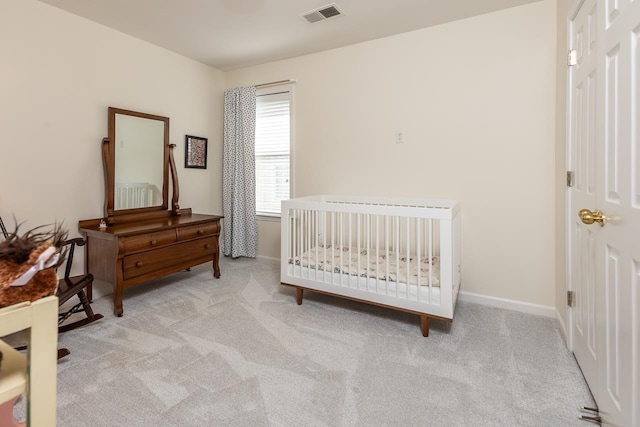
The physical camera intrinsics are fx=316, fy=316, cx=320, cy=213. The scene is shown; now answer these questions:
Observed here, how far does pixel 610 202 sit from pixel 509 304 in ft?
5.15

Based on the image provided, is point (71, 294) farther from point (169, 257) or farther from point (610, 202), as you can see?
point (610, 202)

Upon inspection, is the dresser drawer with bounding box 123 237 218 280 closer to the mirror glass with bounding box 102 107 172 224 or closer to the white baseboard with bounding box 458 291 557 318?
the mirror glass with bounding box 102 107 172 224

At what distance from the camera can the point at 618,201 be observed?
1.22 metres

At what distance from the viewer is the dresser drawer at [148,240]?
8.09 feet

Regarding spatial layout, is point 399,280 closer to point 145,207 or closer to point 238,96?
point 145,207

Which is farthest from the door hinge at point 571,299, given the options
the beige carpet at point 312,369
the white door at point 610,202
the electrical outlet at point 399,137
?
the electrical outlet at point 399,137

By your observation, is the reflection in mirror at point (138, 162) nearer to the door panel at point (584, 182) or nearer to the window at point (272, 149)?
the window at point (272, 149)

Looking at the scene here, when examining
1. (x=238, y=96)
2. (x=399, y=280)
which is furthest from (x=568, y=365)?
(x=238, y=96)

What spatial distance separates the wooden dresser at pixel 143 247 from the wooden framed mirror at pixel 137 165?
136 millimetres

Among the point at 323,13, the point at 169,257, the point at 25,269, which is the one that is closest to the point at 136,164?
the point at 169,257

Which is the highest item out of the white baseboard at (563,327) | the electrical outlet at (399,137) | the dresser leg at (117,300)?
the electrical outlet at (399,137)

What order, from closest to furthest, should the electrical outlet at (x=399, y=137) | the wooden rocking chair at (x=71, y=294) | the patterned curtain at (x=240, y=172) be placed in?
the wooden rocking chair at (x=71, y=294) → the electrical outlet at (x=399, y=137) → the patterned curtain at (x=240, y=172)

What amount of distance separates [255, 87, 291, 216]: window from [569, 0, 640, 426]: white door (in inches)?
106

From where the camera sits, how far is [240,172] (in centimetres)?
386
